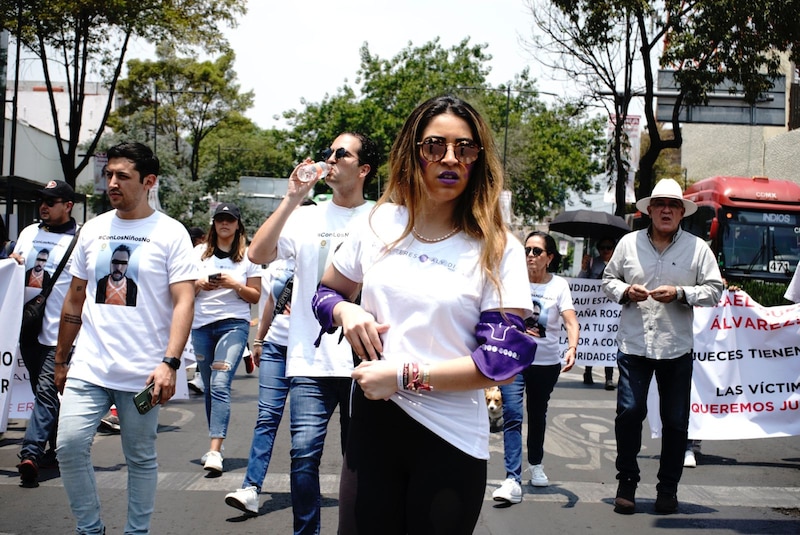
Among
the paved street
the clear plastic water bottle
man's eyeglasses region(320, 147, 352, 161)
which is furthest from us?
the paved street

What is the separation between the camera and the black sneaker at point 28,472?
20.7ft

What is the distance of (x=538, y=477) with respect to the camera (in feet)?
22.3

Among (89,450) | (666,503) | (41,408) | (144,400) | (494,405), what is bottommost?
(666,503)

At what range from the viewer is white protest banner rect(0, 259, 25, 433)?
21.2ft

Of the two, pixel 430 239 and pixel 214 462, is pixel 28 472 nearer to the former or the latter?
pixel 214 462

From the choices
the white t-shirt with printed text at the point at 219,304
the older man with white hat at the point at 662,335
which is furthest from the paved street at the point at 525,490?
the white t-shirt with printed text at the point at 219,304

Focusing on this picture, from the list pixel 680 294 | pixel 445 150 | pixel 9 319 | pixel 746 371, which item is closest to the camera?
pixel 445 150

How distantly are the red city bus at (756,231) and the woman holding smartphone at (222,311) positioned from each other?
12769 mm

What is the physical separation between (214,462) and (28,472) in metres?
1.24

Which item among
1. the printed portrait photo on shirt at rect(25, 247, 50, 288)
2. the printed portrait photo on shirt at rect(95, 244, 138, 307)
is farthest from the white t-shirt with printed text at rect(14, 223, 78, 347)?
the printed portrait photo on shirt at rect(95, 244, 138, 307)

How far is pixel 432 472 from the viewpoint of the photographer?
2.71 m

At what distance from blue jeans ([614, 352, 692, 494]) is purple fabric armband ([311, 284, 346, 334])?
148 inches

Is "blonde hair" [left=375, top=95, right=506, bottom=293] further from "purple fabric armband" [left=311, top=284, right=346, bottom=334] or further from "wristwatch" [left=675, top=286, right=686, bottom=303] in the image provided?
"wristwatch" [left=675, top=286, right=686, bottom=303]

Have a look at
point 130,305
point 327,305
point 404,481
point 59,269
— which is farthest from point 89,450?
point 59,269
